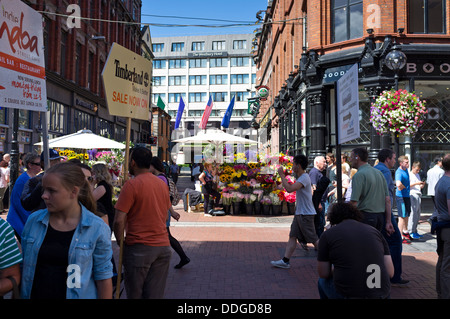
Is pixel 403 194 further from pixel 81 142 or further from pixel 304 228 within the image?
pixel 81 142

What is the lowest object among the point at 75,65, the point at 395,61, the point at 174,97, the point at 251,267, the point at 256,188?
the point at 251,267

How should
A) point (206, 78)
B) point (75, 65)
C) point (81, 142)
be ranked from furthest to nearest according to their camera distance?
point (206, 78)
point (75, 65)
point (81, 142)

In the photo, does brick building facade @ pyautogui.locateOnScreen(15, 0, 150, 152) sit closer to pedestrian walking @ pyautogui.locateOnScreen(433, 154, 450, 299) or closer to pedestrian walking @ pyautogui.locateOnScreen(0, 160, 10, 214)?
pedestrian walking @ pyautogui.locateOnScreen(0, 160, 10, 214)

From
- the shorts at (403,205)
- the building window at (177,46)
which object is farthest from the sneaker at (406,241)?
the building window at (177,46)

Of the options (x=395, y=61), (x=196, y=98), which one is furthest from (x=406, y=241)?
(x=196, y=98)

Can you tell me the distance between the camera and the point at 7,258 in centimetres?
221

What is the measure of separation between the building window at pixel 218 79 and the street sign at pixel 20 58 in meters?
72.0

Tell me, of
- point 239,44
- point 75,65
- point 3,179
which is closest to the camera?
point 3,179

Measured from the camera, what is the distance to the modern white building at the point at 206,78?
74.6 m

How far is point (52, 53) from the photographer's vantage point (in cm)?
2033

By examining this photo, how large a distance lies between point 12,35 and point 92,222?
9.81 ft

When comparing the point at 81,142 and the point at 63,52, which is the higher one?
the point at 63,52

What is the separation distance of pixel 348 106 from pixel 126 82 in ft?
9.03
